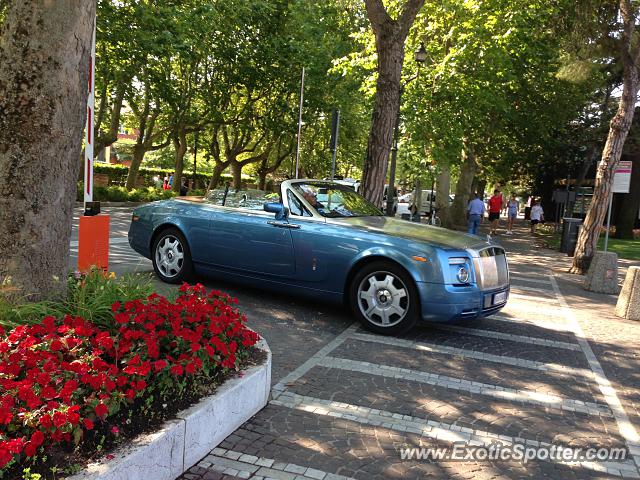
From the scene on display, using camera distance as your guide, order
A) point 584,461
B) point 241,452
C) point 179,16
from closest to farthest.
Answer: point 241,452 → point 584,461 → point 179,16

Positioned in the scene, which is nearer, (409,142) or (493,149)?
(409,142)

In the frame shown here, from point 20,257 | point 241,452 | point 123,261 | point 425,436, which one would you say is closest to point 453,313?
point 425,436

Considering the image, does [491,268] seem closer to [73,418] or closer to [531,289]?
[73,418]

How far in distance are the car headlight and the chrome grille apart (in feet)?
0.51

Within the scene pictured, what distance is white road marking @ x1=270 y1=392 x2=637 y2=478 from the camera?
136 inches

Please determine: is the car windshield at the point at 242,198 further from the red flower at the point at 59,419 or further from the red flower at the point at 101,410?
the red flower at the point at 59,419

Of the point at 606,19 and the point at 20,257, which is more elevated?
the point at 606,19

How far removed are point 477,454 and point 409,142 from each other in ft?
54.7

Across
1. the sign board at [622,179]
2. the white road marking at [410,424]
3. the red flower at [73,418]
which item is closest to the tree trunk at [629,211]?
the sign board at [622,179]

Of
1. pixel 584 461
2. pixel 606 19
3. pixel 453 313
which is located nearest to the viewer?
pixel 584 461

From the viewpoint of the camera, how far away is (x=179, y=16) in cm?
1797

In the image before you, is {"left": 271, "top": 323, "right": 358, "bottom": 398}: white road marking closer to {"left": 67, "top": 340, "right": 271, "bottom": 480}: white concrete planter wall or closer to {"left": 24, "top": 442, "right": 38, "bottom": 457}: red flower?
{"left": 67, "top": 340, "right": 271, "bottom": 480}: white concrete planter wall

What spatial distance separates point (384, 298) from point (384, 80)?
6136 mm

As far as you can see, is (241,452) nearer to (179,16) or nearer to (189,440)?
(189,440)
